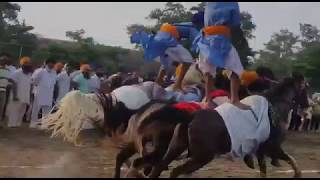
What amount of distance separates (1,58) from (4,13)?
2862 centimetres

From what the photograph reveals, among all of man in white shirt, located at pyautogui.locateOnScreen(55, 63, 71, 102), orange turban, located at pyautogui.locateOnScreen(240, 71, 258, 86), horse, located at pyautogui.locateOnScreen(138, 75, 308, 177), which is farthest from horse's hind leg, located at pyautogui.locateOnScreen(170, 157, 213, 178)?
man in white shirt, located at pyautogui.locateOnScreen(55, 63, 71, 102)

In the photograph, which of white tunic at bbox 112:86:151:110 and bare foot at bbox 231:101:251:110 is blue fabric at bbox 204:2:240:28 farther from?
white tunic at bbox 112:86:151:110

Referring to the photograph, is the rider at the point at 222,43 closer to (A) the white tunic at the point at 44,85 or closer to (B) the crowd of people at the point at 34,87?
(B) the crowd of people at the point at 34,87

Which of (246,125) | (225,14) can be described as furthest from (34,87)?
(246,125)

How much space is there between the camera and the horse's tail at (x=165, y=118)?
25.4ft

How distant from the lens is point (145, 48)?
9695mm

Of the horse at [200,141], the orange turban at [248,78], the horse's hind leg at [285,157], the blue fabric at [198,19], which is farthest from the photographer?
the blue fabric at [198,19]

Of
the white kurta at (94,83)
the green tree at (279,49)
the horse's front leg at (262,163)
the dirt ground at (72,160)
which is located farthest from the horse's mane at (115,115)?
the green tree at (279,49)

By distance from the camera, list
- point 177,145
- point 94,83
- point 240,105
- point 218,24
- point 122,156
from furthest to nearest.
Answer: point 94,83, point 122,156, point 218,24, point 240,105, point 177,145

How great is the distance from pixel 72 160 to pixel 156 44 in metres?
2.65

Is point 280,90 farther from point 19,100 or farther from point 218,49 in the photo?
point 19,100

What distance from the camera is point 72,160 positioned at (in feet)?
35.2

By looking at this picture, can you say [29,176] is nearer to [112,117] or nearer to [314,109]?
[112,117]

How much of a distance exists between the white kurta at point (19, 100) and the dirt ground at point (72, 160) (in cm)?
89
